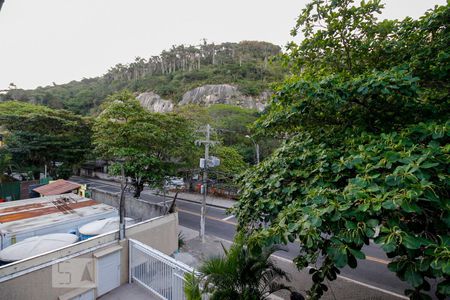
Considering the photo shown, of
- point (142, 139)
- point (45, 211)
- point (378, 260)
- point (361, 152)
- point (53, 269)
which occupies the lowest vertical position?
point (378, 260)

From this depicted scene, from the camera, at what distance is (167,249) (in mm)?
8789

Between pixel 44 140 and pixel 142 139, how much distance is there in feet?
42.1

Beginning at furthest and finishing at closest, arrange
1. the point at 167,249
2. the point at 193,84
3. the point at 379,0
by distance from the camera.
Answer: the point at 193,84
the point at 167,249
the point at 379,0

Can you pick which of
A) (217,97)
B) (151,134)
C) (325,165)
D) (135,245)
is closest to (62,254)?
(135,245)

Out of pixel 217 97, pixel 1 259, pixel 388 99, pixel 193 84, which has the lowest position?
pixel 1 259

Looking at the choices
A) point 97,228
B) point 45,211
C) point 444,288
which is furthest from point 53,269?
point 444,288

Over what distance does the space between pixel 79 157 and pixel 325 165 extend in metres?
23.3

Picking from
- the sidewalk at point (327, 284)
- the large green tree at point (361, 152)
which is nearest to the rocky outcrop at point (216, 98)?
the sidewalk at point (327, 284)

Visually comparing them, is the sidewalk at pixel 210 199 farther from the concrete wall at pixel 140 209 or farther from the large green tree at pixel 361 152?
the large green tree at pixel 361 152

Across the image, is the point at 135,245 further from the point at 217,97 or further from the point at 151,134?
the point at 217,97

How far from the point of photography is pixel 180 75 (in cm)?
5253

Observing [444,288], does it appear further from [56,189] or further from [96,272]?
[56,189]

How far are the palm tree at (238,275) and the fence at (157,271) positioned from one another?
2.38 feet

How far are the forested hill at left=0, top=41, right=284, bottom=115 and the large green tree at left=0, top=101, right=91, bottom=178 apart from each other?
2609cm
